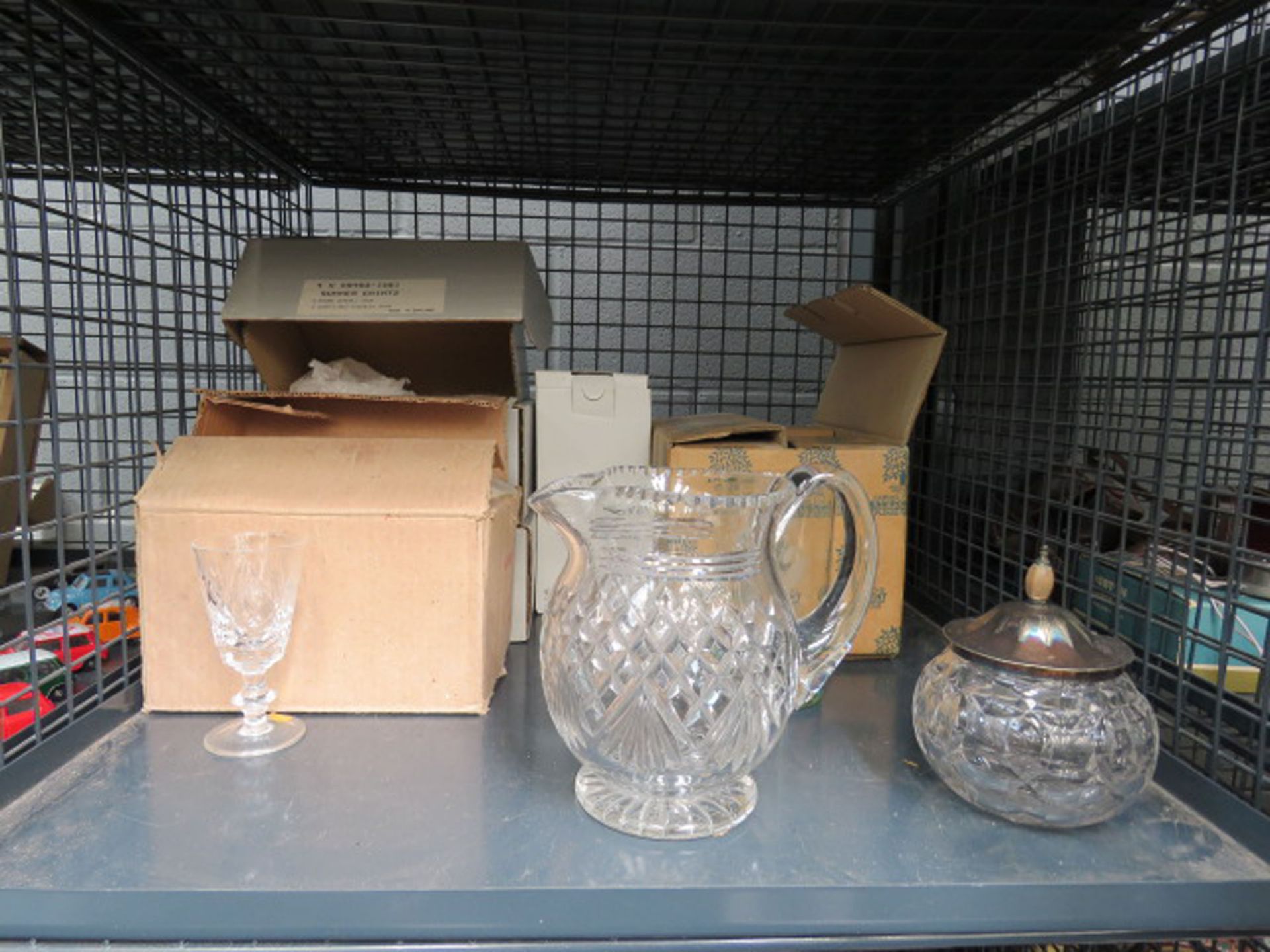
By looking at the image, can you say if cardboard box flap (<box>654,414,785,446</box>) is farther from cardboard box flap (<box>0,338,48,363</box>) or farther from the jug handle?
cardboard box flap (<box>0,338,48,363</box>)

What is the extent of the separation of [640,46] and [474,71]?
184 millimetres

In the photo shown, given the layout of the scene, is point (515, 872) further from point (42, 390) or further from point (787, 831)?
point (42, 390)

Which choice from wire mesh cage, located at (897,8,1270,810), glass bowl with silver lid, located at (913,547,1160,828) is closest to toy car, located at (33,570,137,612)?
glass bowl with silver lid, located at (913,547,1160,828)

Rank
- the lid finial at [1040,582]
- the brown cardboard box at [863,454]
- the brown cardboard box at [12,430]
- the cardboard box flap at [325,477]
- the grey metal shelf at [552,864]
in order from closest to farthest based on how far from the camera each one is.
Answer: the grey metal shelf at [552,864] < the lid finial at [1040,582] < the cardboard box flap at [325,477] < the brown cardboard box at [863,454] < the brown cardboard box at [12,430]

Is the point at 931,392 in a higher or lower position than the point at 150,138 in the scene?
lower

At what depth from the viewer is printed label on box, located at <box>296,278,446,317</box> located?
0.84 meters

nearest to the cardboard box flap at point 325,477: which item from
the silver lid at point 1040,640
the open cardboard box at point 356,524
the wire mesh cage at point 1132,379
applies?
the open cardboard box at point 356,524

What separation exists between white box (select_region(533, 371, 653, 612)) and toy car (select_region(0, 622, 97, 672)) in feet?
1.52

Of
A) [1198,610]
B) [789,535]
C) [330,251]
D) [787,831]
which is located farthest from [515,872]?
[330,251]

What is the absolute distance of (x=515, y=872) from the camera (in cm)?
49

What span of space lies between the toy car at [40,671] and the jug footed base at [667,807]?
504 millimetres

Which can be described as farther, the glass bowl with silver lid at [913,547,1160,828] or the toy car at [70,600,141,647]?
the toy car at [70,600,141,647]

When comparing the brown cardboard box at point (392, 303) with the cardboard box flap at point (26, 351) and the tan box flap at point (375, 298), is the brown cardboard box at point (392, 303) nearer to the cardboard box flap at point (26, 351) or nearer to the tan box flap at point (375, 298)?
the tan box flap at point (375, 298)

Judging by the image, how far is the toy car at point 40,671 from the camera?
28.8 inches
